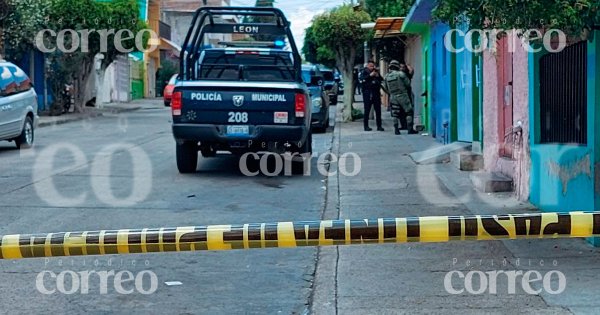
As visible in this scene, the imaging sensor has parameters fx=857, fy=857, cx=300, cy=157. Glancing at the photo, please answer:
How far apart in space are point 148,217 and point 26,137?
8.93 metres

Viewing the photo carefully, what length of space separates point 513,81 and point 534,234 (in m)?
6.29

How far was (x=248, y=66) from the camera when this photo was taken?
1419cm

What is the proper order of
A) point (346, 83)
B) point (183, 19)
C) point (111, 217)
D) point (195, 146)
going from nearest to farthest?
point (111, 217) < point (195, 146) < point (346, 83) < point (183, 19)

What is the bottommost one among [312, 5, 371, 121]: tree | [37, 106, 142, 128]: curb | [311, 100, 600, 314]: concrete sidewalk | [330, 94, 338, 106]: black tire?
[311, 100, 600, 314]: concrete sidewalk

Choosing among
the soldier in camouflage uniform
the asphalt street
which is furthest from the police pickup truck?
the soldier in camouflage uniform

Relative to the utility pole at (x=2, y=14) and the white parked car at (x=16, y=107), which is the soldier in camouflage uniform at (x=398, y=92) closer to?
the white parked car at (x=16, y=107)

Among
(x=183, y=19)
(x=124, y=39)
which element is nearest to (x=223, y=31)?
(x=124, y=39)

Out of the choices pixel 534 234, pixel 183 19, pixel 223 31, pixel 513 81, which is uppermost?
pixel 183 19

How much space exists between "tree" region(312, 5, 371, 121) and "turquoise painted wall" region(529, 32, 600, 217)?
1513 cm

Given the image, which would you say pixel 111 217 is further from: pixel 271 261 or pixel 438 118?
pixel 438 118

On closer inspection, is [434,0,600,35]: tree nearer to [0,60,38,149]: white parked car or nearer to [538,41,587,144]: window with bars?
[538,41,587,144]: window with bars

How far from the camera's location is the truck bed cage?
44.1 feet

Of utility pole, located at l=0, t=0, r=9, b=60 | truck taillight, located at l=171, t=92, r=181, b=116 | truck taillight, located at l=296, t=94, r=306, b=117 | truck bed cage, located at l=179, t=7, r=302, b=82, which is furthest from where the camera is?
utility pole, located at l=0, t=0, r=9, b=60

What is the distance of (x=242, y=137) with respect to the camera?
11969 millimetres
